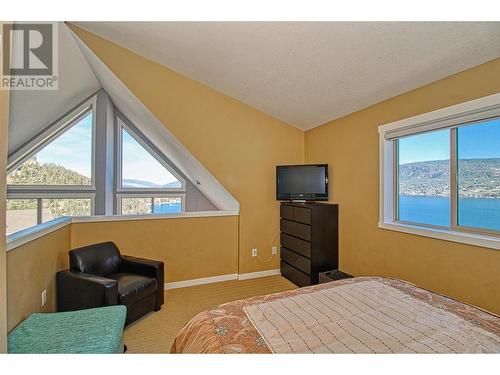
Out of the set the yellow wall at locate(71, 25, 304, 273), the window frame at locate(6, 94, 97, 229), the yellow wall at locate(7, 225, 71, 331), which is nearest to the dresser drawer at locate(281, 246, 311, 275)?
the yellow wall at locate(71, 25, 304, 273)

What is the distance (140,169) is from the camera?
16.6ft

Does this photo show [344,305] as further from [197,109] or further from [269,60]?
[197,109]

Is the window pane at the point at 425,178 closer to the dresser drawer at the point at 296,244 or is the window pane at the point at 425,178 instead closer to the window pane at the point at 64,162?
the dresser drawer at the point at 296,244

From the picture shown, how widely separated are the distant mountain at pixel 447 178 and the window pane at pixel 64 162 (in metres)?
5.11

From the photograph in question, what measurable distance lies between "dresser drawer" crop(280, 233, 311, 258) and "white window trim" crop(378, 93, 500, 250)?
908 mm

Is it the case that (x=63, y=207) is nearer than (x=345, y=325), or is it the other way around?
(x=345, y=325)

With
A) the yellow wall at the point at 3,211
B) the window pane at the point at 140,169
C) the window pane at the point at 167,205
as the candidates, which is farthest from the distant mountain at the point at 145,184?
the yellow wall at the point at 3,211

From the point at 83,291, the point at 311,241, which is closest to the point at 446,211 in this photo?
the point at 311,241

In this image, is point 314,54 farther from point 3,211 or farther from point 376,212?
point 3,211

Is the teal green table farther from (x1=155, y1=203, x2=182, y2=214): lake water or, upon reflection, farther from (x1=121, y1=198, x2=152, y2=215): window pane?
(x1=155, y1=203, x2=182, y2=214): lake water

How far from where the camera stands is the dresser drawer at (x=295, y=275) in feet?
9.99

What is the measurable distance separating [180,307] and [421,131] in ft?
9.89

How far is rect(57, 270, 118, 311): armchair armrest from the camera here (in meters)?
1.95

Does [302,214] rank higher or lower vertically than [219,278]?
higher
